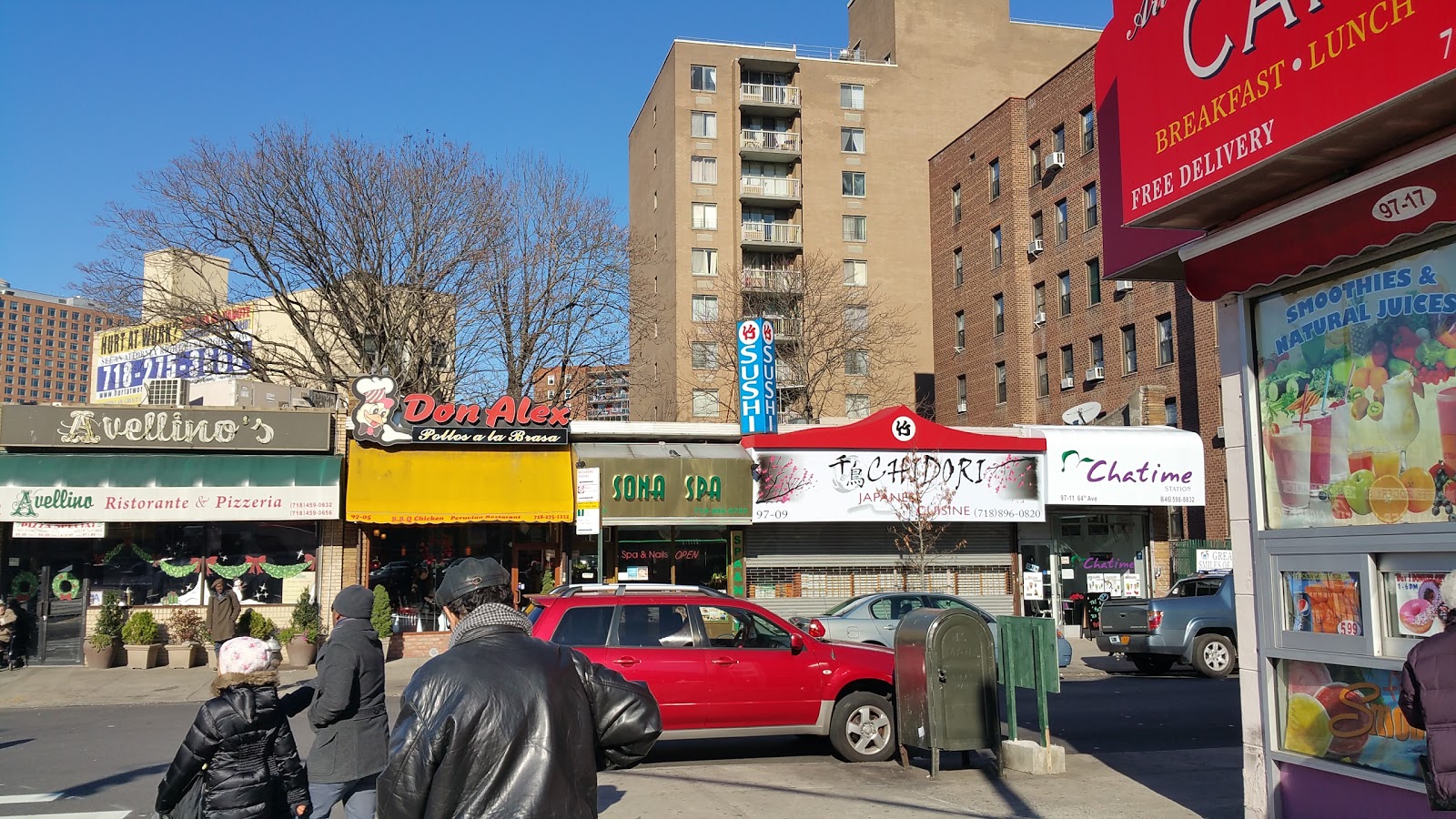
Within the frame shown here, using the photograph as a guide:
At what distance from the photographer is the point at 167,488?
68.9ft

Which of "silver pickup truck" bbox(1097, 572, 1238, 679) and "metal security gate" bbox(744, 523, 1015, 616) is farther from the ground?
"metal security gate" bbox(744, 523, 1015, 616)

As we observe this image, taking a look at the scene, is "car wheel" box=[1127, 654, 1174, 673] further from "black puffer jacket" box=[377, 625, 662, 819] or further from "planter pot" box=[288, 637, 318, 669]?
"black puffer jacket" box=[377, 625, 662, 819]

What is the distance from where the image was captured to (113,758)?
37.8 feet

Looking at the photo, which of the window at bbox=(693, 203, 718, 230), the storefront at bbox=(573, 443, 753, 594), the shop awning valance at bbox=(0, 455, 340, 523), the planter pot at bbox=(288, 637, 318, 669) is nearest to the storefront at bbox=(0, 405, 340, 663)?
the shop awning valance at bbox=(0, 455, 340, 523)

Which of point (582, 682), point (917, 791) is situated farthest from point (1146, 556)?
point (582, 682)

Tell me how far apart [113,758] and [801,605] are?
1487 centimetres

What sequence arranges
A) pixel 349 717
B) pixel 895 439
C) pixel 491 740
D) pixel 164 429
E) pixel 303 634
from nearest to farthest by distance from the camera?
pixel 491 740
pixel 349 717
pixel 303 634
pixel 164 429
pixel 895 439

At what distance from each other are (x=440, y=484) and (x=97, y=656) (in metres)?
6.55

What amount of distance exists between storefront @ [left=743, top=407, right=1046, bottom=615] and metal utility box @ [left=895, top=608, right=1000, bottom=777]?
12697mm

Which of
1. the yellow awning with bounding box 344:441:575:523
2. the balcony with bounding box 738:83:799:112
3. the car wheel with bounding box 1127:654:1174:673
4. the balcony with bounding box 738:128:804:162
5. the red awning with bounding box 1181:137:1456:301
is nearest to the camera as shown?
the red awning with bounding box 1181:137:1456:301

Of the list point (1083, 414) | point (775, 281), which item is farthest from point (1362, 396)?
point (775, 281)

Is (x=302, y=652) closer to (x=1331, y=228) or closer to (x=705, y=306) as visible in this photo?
(x=1331, y=228)

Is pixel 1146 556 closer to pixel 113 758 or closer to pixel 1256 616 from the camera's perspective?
pixel 1256 616

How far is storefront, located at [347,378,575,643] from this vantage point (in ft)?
71.8
